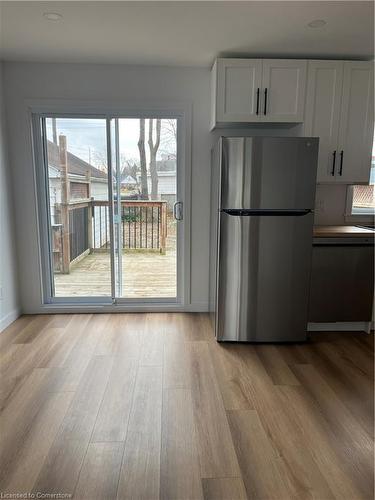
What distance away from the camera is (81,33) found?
2424 mm

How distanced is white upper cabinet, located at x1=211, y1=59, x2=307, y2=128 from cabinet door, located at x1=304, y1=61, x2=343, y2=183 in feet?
0.27

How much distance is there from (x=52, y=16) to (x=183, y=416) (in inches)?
108

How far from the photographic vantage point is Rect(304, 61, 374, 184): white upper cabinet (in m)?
2.80

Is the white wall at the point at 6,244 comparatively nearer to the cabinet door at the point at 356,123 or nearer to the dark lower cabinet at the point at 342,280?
the dark lower cabinet at the point at 342,280

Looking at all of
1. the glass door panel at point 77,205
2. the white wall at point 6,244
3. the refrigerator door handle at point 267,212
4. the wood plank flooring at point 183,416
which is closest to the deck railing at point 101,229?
the glass door panel at point 77,205

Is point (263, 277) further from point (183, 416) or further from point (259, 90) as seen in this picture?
point (259, 90)

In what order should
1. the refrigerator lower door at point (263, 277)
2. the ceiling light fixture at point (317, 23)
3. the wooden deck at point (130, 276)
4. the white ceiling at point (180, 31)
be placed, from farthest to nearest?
the wooden deck at point (130, 276) → the refrigerator lower door at point (263, 277) → the ceiling light fixture at point (317, 23) → the white ceiling at point (180, 31)

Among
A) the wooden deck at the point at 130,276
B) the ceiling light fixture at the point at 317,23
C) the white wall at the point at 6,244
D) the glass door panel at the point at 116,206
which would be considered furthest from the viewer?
the wooden deck at the point at 130,276

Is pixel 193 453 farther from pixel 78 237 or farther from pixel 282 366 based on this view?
pixel 78 237

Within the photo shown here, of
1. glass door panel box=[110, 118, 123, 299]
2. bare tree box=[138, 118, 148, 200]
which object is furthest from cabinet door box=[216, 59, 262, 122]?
glass door panel box=[110, 118, 123, 299]

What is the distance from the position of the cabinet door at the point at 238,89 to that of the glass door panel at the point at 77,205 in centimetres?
124

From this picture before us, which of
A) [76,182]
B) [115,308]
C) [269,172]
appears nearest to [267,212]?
[269,172]

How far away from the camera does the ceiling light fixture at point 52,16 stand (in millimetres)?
2148

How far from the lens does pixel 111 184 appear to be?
3279mm
